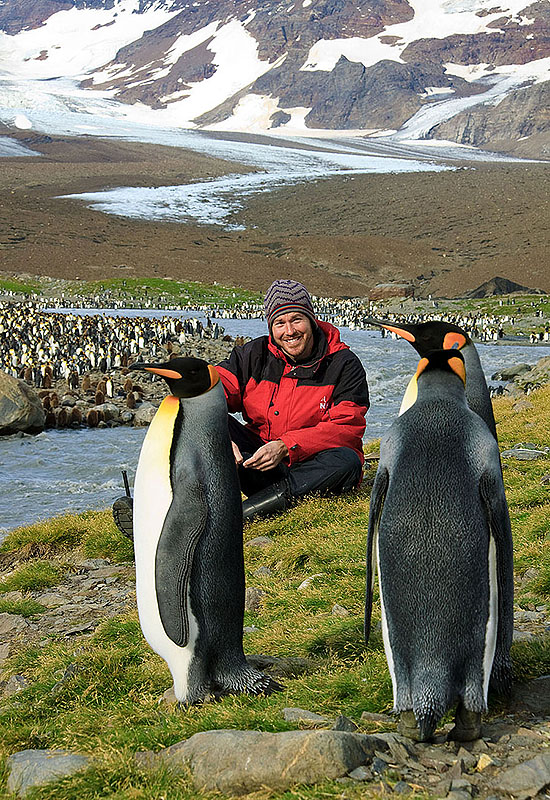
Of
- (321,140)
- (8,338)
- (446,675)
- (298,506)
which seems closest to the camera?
(446,675)

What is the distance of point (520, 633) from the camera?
12.4ft

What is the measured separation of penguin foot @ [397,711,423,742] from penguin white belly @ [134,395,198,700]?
3.35 feet

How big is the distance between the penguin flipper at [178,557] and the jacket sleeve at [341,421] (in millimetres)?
2777

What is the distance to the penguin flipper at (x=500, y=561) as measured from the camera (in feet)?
9.80

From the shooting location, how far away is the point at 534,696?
3119 millimetres

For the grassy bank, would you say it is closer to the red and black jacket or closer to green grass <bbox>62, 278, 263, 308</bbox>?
the red and black jacket

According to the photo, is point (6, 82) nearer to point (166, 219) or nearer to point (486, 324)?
point (166, 219)

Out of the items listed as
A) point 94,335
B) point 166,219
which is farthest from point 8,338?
point 166,219

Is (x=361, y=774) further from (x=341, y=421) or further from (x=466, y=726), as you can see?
(x=341, y=421)

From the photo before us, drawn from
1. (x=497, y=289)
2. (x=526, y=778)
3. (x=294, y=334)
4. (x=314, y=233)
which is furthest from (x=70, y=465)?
(x=314, y=233)

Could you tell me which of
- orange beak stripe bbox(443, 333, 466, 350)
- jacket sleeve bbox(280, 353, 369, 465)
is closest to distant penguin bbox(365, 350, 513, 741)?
orange beak stripe bbox(443, 333, 466, 350)

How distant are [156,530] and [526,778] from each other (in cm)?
183

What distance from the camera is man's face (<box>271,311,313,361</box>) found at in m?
5.86

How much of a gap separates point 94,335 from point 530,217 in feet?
183
